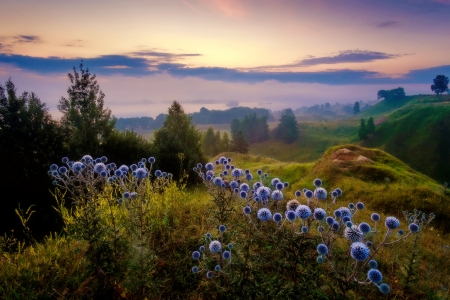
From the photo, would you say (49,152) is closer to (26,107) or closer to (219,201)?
(26,107)

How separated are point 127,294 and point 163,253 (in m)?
1.33

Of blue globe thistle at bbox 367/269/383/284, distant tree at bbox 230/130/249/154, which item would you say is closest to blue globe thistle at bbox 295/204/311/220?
blue globe thistle at bbox 367/269/383/284

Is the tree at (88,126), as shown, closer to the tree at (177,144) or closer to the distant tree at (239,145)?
the tree at (177,144)

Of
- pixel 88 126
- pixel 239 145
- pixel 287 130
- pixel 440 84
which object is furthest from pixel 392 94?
pixel 88 126

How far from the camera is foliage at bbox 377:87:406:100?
171250 mm

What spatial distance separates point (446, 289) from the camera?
489 centimetres

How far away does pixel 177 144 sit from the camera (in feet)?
66.7

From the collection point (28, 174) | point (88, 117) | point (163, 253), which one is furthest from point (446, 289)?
point (88, 117)

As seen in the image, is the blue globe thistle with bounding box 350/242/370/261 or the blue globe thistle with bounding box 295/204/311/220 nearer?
the blue globe thistle with bounding box 350/242/370/261

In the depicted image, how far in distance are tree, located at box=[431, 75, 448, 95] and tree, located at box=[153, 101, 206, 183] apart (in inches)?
5630

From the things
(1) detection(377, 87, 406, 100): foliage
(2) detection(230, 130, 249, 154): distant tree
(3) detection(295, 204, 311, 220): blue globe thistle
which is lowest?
(2) detection(230, 130, 249, 154): distant tree

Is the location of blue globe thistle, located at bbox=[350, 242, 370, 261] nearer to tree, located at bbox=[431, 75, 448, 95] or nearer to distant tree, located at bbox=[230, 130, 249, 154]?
distant tree, located at bbox=[230, 130, 249, 154]

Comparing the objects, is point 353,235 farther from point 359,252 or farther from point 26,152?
point 26,152

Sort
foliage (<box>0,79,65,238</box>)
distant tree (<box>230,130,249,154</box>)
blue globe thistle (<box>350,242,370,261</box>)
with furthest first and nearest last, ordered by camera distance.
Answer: distant tree (<box>230,130,249,154</box>)
foliage (<box>0,79,65,238</box>)
blue globe thistle (<box>350,242,370,261</box>)
